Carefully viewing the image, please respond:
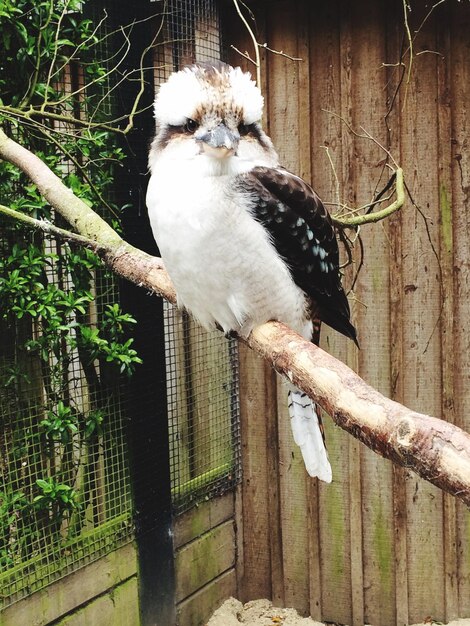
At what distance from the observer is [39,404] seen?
2334 mm

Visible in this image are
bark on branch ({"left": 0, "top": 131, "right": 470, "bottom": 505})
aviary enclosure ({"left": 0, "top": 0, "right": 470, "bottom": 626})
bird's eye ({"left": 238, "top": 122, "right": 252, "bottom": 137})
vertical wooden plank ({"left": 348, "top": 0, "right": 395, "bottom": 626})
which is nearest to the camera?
bark on branch ({"left": 0, "top": 131, "right": 470, "bottom": 505})

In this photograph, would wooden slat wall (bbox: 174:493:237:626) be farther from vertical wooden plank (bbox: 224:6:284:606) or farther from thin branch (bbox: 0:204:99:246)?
thin branch (bbox: 0:204:99:246)

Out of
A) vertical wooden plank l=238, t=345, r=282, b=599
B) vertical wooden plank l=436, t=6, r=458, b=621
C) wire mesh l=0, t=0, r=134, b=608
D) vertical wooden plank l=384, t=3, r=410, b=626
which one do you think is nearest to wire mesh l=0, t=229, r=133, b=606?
wire mesh l=0, t=0, r=134, b=608

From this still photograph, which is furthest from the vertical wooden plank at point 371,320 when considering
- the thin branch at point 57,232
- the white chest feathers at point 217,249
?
the thin branch at point 57,232

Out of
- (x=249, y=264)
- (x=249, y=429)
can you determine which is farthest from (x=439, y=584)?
(x=249, y=264)

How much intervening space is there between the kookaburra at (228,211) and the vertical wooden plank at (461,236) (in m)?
0.93

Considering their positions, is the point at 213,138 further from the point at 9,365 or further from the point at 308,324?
the point at 9,365

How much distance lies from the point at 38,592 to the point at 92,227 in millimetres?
1099

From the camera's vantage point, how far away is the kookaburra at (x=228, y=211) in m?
1.65

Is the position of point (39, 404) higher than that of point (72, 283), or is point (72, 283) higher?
point (72, 283)

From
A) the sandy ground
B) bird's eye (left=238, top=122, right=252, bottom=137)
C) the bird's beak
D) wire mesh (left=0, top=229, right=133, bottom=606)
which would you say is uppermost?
bird's eye (left=238, top=122, right=252, bottom=137)

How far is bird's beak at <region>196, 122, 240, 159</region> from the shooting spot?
1606 mm

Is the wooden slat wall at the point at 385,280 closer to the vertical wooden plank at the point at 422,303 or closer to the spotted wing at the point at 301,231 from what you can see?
the vertical wooden plank at the point at 422,303

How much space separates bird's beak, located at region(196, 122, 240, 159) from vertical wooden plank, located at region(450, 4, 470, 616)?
1.29 meters
